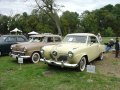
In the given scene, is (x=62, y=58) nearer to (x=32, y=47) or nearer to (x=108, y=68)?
(x=108, y=68)

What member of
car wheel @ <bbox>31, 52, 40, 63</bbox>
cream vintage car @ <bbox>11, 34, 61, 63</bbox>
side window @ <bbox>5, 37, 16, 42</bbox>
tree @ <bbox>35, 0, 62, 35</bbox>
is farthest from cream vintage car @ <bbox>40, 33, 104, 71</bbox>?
tree @ <bbox>35, 0, 62, 35</bbox>

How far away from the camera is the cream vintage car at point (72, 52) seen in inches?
423

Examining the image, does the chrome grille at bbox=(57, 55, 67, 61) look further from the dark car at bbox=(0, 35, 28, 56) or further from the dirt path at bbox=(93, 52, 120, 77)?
the dark car at bbox=(0, 35, 28, 56)

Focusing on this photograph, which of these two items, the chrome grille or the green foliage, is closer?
the chrome grille

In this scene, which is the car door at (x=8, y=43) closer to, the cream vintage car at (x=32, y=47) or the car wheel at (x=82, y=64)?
the cream vintage car at (x=32, y=47)

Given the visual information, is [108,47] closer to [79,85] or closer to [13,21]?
[79,85]

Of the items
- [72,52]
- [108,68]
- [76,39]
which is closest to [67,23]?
[76,39]

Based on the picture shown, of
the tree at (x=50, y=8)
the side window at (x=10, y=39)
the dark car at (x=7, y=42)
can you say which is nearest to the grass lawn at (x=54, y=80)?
the dark car at (x=7, y=42)

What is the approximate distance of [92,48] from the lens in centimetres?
1265

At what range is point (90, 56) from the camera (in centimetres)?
1234

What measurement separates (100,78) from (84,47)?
216cm

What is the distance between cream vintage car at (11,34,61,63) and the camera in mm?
13297

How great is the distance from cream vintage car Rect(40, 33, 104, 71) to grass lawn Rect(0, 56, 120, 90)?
45 cm

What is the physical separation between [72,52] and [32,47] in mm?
3520
